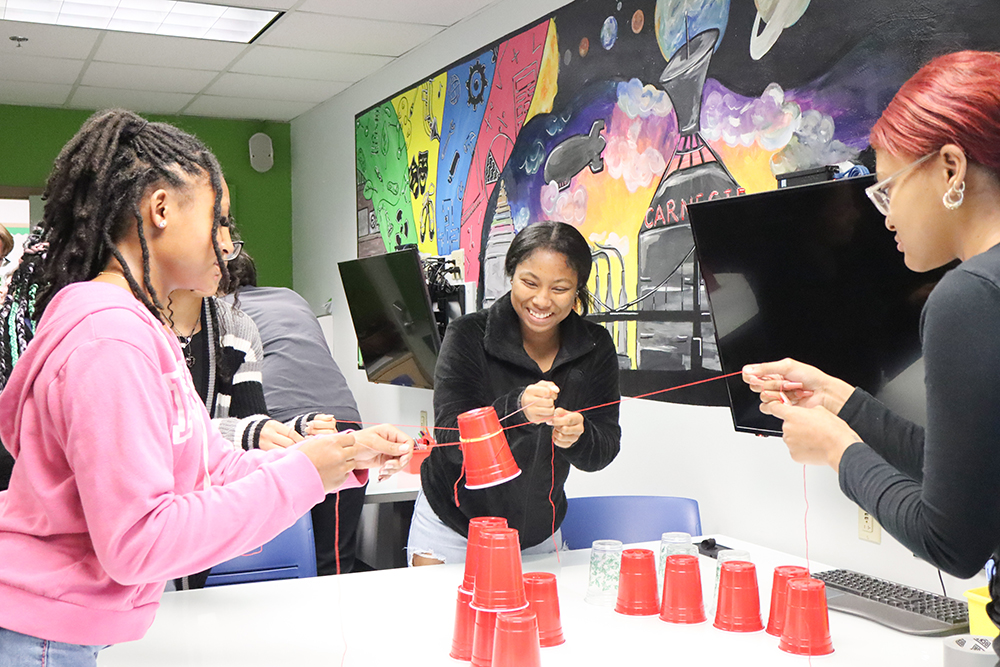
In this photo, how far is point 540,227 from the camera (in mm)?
2533

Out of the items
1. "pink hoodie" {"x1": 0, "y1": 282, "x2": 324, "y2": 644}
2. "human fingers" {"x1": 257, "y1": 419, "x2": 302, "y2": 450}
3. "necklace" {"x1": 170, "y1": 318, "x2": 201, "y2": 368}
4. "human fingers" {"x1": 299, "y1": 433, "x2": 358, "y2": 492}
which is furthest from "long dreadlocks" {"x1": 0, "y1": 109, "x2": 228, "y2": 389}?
"necklace" {"x1": 170, "y1": 318, "x2": 201, "y2": 368}

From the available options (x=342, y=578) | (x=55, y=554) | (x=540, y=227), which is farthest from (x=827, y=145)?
(x=55, y=554)

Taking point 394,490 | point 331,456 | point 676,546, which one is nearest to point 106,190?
point 331,456

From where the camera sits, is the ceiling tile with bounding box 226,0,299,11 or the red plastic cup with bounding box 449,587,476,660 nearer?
the red plastic cup with bounding box 449,587,476,660

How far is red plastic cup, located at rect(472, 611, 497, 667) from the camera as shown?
4.81 ft

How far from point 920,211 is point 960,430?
1.12ft

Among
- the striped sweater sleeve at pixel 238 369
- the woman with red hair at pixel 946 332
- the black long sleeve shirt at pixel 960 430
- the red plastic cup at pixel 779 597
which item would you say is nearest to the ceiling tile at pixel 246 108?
the striped sweater sleeve at pixel 238 369

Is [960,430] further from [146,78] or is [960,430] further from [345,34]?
[146,78]

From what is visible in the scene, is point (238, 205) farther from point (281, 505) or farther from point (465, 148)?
point (281, 505)

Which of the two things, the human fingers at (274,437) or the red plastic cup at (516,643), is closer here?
the red plastic cup at (516,643)

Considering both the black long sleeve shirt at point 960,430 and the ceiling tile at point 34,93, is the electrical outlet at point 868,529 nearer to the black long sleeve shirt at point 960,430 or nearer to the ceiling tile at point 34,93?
the black long sleeve shirt at point 960,430

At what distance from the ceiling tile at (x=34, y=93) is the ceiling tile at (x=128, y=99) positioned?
0.08 metres

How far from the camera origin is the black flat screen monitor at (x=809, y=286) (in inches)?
72.3

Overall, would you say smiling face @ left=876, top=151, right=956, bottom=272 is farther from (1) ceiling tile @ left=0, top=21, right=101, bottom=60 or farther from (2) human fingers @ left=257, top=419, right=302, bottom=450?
(1) ceiling tile @ left=0, top=21, right=101, bottom=60
